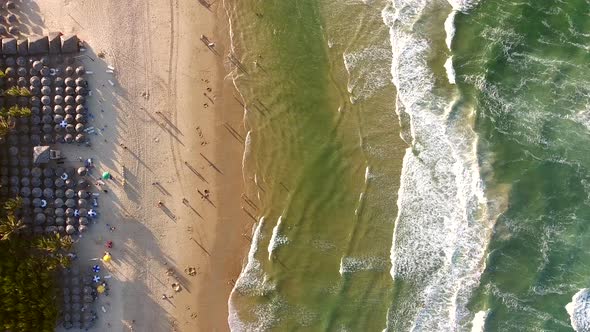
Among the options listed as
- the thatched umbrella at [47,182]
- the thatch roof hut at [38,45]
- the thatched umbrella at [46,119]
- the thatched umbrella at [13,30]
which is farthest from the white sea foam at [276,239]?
the thatched umbrella at [13,30]

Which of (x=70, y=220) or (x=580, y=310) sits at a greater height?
(x=580, y=310)

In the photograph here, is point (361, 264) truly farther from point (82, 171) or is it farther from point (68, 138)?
point (68, 138)

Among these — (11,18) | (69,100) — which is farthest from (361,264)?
(11,18)

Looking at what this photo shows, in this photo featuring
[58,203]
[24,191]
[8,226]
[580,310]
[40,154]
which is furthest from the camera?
[58,203]

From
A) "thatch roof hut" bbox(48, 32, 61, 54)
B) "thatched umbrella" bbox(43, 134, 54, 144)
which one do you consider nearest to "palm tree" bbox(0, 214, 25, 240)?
"thatched umbrella" bbox(43, 134, 54, 144)

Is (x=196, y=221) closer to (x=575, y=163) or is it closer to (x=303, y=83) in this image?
(x=303, y=83)

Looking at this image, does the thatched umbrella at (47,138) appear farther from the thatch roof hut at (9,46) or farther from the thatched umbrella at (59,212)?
the thatch roof hut at (9,46)
